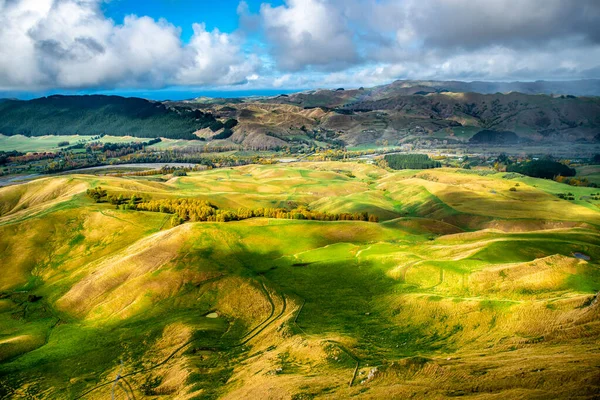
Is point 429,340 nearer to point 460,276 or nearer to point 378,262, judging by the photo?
point 460,276

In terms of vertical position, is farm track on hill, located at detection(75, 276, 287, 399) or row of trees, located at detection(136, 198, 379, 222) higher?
row of trees, located at detection(136, 198, 379, 222)

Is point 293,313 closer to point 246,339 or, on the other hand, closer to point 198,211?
point 246,339

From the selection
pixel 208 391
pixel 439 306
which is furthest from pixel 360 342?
pixel 208 391

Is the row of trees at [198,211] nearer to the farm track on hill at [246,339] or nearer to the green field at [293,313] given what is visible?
the green field at [293,313]

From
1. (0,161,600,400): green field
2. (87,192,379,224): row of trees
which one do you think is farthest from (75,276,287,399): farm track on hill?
(87,192,379,224): row of trees

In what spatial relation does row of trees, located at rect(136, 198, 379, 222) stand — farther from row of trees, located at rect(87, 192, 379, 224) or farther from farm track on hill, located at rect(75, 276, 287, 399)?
farm track on hill, located at rect(75, 276, 287, 399)

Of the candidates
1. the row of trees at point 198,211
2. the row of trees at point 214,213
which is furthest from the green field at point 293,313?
the row of trees at point 198,211

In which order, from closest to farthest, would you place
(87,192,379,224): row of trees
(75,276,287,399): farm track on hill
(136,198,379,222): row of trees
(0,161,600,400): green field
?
(0,161,600,400): green field → (75,276,287,399): farm track on hill → (136,198,379,222): row of trees → (87,192,379,224): row of trees

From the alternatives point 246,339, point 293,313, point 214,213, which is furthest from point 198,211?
point 246,339

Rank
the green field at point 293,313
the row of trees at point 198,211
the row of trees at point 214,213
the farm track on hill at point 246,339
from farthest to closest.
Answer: the row of trees at point 198,211 < the row of trees at point 214,213 < the farm track on hill at point 246,339 < the green field at point 293,313
